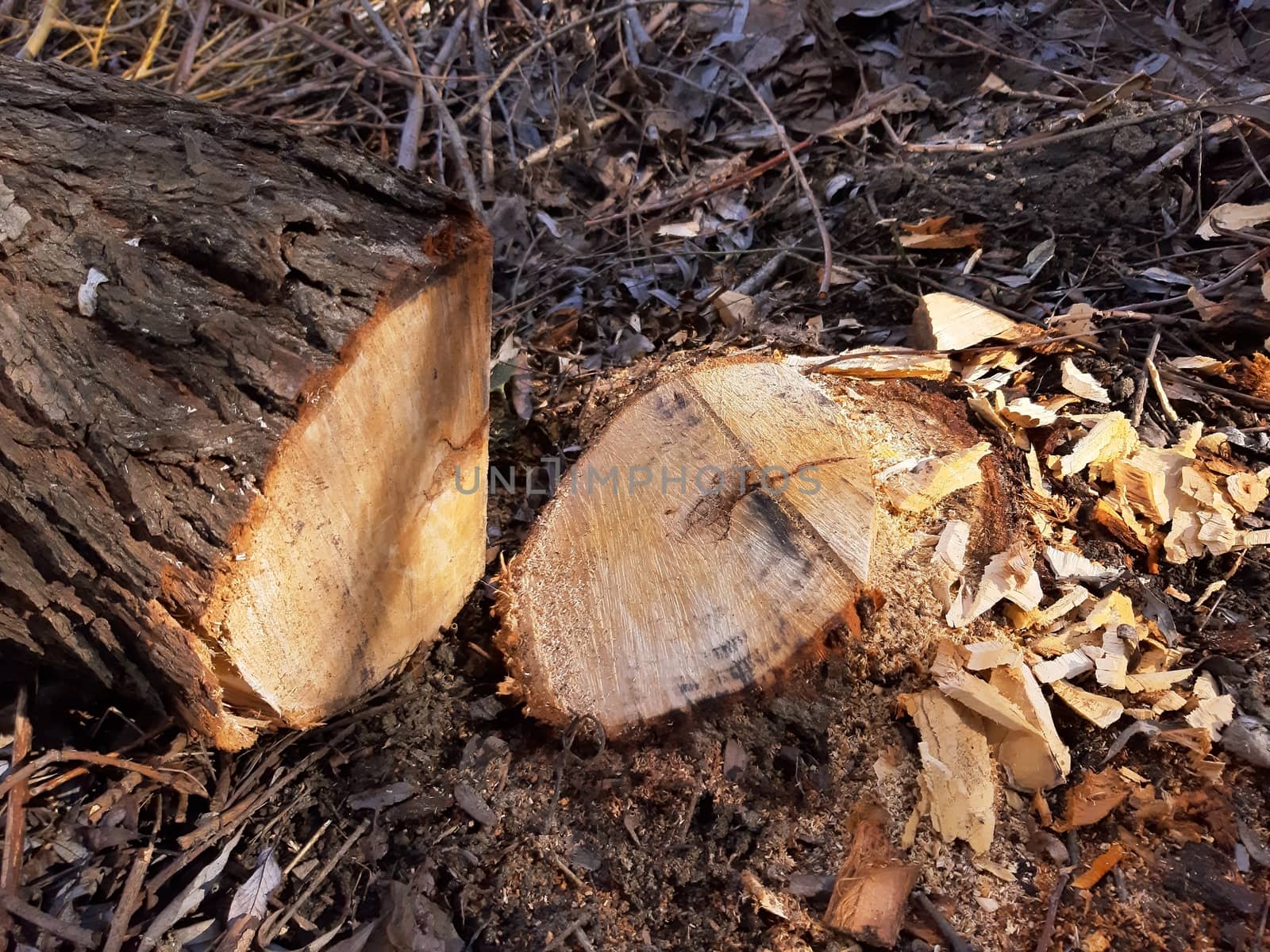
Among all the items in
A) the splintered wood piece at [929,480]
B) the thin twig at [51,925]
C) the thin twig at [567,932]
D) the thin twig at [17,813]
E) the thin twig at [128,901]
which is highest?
the thin twig at [17,813]

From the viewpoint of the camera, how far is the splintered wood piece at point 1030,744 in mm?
1274

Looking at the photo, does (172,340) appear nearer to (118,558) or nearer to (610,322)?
(118,558)

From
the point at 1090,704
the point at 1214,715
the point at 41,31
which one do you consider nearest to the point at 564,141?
the point at 41,31

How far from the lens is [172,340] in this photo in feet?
3.46

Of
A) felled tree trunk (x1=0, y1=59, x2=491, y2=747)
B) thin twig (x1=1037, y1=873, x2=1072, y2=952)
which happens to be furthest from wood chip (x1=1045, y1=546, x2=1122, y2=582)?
felled tree trunk (x1=0, y1=59, x2=491, y2=747)

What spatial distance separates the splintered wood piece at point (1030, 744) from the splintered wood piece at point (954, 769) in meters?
0.04

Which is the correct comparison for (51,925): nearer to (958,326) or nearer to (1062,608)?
(1062,608)

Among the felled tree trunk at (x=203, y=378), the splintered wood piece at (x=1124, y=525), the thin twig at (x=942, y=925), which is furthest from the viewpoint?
the splintered wood piece at (x=1124, y=525)

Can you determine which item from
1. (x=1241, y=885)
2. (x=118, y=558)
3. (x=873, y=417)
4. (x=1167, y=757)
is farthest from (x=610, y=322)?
(x=1241, y=885)

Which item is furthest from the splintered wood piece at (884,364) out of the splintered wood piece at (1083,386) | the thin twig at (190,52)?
the thin twig at (190,52)

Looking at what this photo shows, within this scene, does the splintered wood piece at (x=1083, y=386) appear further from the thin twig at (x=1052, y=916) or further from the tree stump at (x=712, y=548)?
the thin twig at (x=1052, y=916)

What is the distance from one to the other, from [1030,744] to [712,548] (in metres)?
0.59

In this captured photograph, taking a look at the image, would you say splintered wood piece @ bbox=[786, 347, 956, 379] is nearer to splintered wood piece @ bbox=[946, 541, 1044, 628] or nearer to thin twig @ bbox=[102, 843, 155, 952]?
splintered wood piece @ bbox=[946, 541, 1044, 628]

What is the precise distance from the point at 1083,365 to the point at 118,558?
1.82 meters
